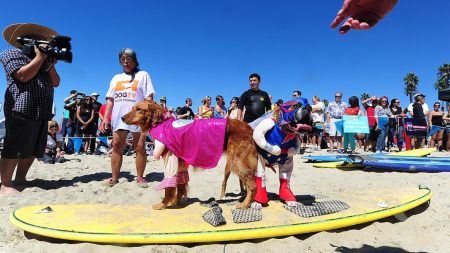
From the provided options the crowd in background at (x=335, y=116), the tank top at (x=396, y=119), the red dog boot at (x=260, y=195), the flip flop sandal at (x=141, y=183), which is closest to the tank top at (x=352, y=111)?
the crowd in background at (x=335, y=116)

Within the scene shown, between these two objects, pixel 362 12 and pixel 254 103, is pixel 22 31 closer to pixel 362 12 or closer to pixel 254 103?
pixel 254 103

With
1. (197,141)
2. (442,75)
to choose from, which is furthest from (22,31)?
(442,75)

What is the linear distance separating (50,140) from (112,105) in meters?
4.53

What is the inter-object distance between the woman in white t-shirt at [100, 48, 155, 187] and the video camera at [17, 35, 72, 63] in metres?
0.74

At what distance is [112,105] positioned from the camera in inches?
201

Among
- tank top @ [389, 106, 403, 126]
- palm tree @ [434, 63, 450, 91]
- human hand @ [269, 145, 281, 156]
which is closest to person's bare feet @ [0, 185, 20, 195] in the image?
Answer: human hand @ [269, 145, 281, 156]

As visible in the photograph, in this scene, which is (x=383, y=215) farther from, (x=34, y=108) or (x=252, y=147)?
(x=34, y=108)

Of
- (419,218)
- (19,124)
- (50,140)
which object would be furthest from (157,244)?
(50,140)

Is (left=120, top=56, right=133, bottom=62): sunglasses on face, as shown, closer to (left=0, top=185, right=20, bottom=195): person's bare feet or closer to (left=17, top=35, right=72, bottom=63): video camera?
(left=17, top=35, right=72, bottom=63): video camera

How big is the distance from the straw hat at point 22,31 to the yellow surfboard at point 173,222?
2919mm

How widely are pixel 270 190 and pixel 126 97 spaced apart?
2583 millimetres

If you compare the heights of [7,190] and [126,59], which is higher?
[126,59]

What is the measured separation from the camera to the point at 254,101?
20.9 ft

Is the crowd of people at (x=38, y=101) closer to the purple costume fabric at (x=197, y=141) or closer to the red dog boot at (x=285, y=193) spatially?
the purple costume fabric at (x=197, y=141)
